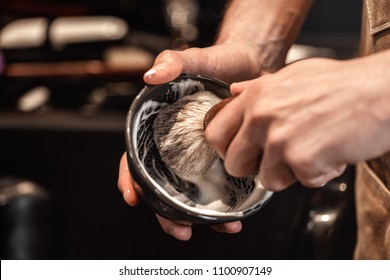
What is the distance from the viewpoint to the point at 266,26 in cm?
114

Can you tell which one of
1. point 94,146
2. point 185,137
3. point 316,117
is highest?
point 316,117

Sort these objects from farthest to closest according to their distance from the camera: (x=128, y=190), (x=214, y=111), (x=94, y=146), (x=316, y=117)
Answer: (x=94, y=146)
(x=128, y=190)
(x=214, y=111)
(x=316, y=117)

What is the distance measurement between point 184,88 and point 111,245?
1050 mm

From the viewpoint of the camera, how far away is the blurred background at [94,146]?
57.2 inches

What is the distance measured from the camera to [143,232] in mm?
1801

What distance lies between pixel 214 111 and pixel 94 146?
1129mm

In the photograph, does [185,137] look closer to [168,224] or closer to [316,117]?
[168,224]

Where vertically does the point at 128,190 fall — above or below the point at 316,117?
below

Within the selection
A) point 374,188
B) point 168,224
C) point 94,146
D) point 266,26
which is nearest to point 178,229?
point 168,224

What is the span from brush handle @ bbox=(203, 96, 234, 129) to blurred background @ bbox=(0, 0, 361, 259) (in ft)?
1.44

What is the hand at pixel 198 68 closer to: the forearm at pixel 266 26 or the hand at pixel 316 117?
the forearm at pixel 266 26

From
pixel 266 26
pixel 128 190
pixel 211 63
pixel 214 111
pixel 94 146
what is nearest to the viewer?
pixel 214 111

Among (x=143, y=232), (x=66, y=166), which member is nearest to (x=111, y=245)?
(x=143, y=232)

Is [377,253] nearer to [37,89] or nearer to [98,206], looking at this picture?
[98,206]
